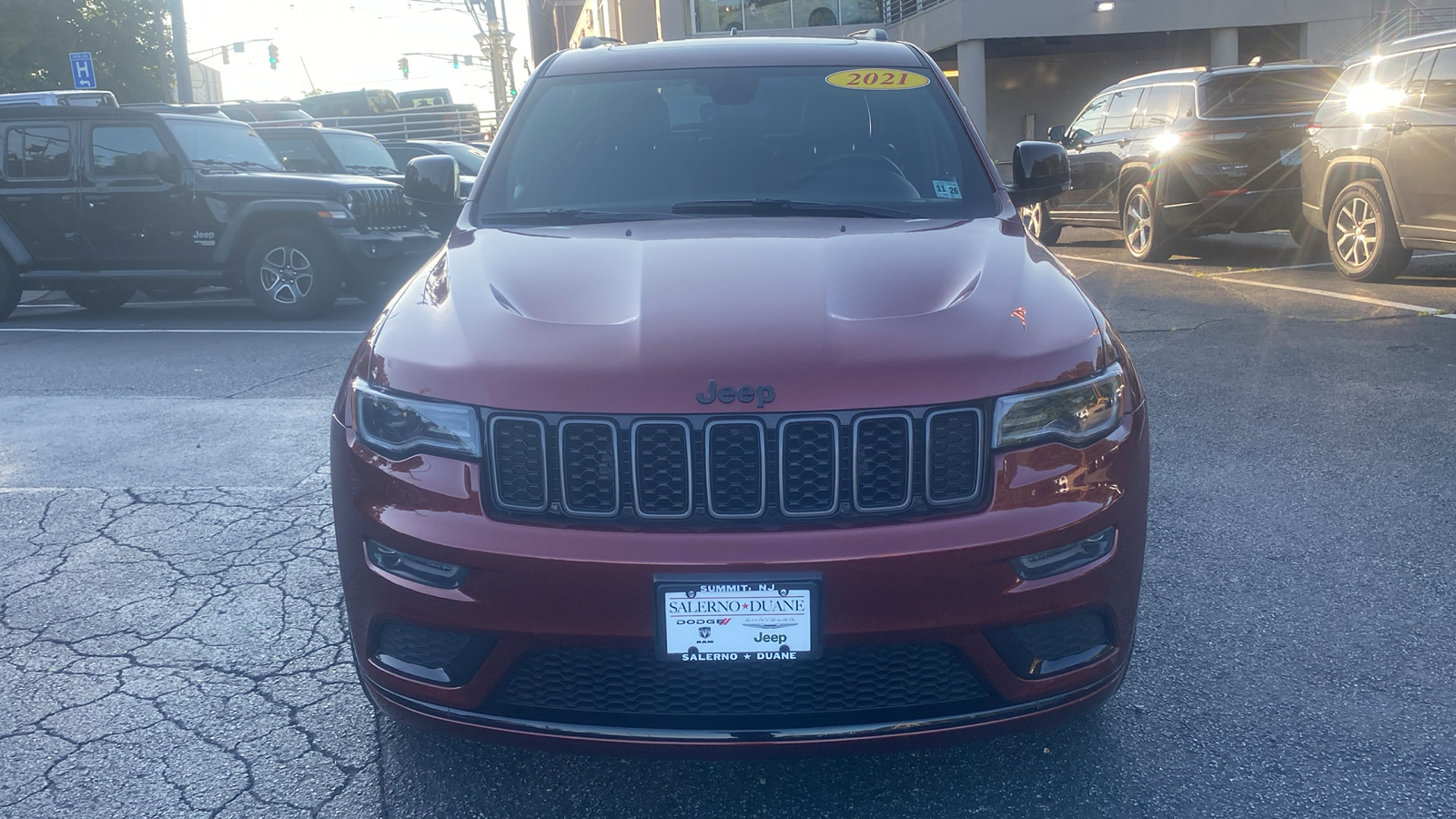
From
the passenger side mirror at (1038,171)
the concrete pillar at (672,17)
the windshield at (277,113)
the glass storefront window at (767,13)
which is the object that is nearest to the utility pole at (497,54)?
the concrete pillar at (672,17)

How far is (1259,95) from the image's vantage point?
11.0 meters

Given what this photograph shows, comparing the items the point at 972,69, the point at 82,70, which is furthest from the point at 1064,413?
the point at 972,69

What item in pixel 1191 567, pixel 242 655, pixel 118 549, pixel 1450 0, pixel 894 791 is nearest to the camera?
pixel 894 791

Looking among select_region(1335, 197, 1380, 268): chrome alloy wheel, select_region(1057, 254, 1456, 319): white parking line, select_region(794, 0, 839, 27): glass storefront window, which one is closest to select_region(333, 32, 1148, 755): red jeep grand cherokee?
select_region(1057, 254, 1456, 319): white parking line

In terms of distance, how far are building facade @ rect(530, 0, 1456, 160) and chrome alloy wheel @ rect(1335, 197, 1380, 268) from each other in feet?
44.4

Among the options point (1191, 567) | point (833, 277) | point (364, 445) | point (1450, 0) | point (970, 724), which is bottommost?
point (1191, 567)

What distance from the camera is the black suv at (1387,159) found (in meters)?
8.41

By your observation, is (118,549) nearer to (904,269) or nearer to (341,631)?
(341,631)

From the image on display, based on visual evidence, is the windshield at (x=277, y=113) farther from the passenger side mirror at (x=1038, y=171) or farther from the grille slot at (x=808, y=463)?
the grille slot at (x=808, y=463)

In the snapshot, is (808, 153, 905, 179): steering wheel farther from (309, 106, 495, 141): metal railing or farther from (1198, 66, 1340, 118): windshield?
(309, 106, 495, 141): metal railing

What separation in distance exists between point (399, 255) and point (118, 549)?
6448mm

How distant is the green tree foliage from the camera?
3800cm

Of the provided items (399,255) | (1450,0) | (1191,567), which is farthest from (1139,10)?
(1191,567)

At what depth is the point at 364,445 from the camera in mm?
2445
